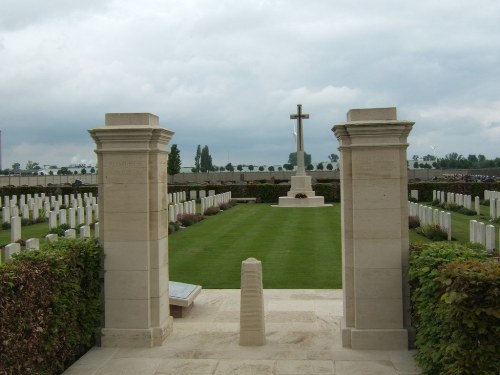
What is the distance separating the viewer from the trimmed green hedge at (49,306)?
4.69 meters

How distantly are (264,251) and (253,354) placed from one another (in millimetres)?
7853

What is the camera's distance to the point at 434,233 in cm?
1642

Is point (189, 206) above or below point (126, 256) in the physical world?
below

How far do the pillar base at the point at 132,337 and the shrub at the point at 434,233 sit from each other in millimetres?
11711

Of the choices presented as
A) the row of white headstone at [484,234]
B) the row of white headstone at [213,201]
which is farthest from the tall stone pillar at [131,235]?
the row of white headstone at [213,201]

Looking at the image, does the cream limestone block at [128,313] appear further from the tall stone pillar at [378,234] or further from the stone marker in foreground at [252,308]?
the tall stone pillar at [378,234]

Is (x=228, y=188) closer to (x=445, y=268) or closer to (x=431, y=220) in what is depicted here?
(x=431, y=220)

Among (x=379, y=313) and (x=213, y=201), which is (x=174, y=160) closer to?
(x=213, y=201)

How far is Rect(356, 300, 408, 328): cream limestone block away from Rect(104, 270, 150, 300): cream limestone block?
2762 mm

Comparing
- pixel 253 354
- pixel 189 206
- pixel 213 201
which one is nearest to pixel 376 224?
pixel 253 354

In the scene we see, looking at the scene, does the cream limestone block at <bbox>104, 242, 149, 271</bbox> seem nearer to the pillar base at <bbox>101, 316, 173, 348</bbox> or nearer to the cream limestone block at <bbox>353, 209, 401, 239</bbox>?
the pillar base at <bbox>101, 316, 173, 348</bbox>

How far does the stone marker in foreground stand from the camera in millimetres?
6656

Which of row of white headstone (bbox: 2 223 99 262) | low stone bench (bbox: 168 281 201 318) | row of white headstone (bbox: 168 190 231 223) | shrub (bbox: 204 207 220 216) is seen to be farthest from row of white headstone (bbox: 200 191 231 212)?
low stone bench (bbox: 168 281 201 318)

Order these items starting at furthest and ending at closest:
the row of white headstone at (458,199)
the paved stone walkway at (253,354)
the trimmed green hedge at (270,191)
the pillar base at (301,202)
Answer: the trimmed green hedge at (270,191)
the pillar base at (301,202)
the row of white headstone at (458,199)
the paved stone walkway at (253,354)
